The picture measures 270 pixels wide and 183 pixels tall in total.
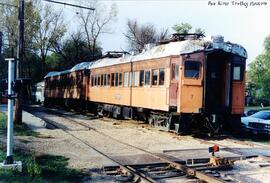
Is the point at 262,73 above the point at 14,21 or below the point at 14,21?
below

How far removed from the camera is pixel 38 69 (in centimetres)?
6006

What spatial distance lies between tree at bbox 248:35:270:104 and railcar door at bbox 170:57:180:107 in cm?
3938

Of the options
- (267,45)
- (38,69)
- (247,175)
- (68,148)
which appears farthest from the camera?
(38,69)

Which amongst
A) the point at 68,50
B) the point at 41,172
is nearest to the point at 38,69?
the point at 68,50

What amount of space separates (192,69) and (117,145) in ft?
14.2

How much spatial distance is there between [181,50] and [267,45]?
4383 cm

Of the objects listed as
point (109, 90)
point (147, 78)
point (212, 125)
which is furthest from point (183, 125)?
point (109, 90)

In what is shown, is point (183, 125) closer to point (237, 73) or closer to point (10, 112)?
point (237, 73)

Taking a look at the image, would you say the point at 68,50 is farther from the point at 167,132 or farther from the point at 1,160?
the point at 1,160

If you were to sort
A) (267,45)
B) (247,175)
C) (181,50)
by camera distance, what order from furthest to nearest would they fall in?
(267,45) → (181,50) → (247,175)

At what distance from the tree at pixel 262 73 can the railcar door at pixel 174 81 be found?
129ft

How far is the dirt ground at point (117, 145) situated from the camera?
9398 millimetres

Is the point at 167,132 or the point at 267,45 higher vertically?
the point at 267,45

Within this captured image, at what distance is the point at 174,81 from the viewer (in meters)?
15.3
